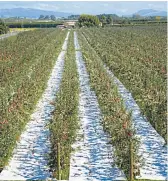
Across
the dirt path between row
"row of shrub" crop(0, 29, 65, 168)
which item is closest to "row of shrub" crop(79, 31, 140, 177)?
the dirt path between row

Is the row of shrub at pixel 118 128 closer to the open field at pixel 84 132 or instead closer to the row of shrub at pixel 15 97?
the open field at pixel 84 132

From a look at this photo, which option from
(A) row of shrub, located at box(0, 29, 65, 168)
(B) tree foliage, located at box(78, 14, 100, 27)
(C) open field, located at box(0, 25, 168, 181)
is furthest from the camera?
(B) tree foliage, located at box(78, 14, 100, 27)

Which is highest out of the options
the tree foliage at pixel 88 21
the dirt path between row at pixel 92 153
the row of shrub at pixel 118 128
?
the tree foliage at pixel 88 21

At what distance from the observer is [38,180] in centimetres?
741

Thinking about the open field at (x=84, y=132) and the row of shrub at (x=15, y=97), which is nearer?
the open field at (x=84, y=132)

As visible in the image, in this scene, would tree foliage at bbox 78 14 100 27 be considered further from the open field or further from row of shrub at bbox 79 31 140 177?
row of shrub at bbox 79 31 140 177

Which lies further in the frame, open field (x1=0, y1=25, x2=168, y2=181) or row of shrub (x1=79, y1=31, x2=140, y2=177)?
open field (x1=0, y1=25, x2=168, y2=181)

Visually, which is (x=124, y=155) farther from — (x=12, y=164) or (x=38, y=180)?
(x=12, y=164)

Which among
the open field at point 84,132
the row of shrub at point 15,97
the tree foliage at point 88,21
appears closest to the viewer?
the open field at point 84,132

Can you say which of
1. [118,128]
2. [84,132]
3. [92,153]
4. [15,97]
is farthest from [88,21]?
[118,128]

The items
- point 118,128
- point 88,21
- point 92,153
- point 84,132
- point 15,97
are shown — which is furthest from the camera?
point 88,21

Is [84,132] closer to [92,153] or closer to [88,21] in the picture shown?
[92,153]

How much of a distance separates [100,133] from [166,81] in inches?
224

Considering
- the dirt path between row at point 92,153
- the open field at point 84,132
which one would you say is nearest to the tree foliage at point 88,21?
the open field at point 84,132
